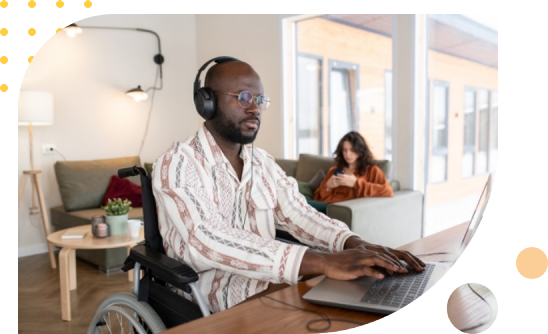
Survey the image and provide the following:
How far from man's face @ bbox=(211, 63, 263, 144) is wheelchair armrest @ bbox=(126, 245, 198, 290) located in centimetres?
35

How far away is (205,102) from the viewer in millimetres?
1112

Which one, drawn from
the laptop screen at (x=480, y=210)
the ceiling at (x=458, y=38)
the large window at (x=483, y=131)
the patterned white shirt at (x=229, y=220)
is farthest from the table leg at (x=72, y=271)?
the large window at (x=483, y=131)

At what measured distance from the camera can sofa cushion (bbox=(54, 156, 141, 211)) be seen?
356 centimetres

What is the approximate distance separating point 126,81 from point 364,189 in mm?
2636

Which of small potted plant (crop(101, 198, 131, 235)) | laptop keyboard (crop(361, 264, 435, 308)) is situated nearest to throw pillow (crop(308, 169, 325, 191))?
small potted plant (crop(101, 198, 131, 235))

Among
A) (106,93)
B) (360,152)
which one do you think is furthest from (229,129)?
(106,93)

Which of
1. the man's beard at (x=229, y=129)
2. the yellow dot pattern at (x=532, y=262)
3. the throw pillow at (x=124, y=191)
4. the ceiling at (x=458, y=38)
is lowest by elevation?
the throw pillow at (x=124, y=191)

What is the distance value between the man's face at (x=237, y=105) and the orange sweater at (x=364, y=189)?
178 cm

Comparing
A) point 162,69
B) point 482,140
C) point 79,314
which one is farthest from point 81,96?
point 482,140

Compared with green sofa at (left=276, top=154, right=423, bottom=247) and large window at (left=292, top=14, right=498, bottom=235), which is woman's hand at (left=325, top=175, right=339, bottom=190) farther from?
large window at (left=292, top=14, right=498, bottom=235)

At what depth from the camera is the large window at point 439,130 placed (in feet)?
10.6

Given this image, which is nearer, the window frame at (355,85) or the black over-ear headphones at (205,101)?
the black over-ear headphones at (205,101)

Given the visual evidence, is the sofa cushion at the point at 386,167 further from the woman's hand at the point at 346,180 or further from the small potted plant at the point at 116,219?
the small potted plant at the point at 116,219

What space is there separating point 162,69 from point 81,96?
879 millimetres
